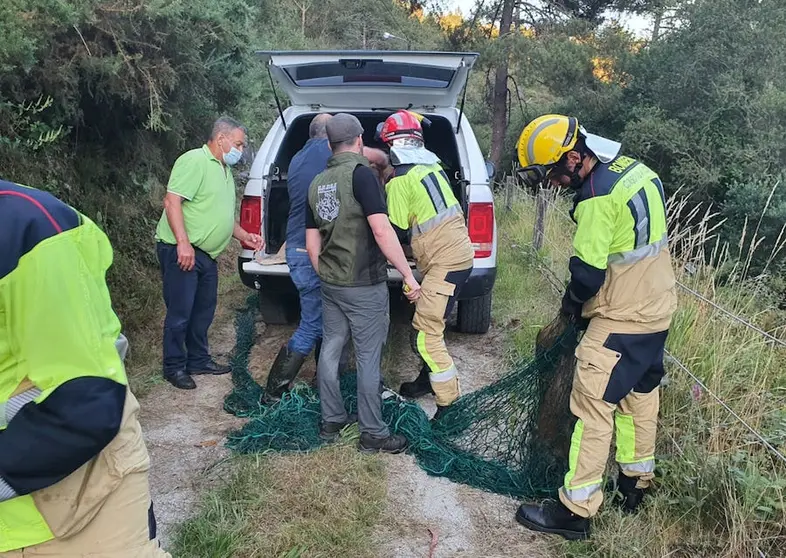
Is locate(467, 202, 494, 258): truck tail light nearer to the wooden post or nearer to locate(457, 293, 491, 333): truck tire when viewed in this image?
locate(457, 293, 491, 333): truck tire

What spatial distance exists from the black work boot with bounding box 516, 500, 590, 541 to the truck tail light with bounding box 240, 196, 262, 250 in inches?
102

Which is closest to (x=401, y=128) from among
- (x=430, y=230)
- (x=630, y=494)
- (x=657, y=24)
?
(x=430, y=230)

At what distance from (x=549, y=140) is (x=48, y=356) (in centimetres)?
208

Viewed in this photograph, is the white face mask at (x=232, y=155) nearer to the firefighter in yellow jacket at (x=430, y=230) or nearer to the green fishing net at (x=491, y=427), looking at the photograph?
the firefighter in yellow jacket at (x=430, y=230)

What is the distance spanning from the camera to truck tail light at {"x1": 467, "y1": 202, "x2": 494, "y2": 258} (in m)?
4.30

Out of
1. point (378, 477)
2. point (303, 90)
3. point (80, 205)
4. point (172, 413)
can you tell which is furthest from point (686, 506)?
point (80, 205)

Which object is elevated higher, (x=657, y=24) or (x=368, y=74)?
(x=657, y=24)

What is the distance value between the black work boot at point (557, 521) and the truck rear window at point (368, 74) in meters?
2.77

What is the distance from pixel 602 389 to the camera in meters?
2.66

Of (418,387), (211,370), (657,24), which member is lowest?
(211,370)

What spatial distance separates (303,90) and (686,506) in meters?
3.63

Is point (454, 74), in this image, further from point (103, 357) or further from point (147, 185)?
point (103, 357)

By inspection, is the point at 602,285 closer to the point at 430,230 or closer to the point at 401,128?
the point at 430,230

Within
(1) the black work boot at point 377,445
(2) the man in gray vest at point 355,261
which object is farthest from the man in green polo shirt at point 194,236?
(1) the black work boot at point 377,445
